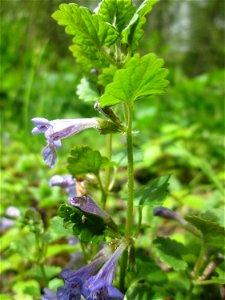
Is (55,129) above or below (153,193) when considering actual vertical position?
above

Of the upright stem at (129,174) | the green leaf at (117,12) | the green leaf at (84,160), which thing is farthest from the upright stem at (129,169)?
the green leaf at (117,12)

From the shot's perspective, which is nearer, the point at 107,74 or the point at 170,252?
the point at 107,74

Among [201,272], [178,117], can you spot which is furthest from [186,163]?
[201,272]

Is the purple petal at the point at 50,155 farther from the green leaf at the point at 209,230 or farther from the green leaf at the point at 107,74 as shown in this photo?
the green leaf at the point at 209,230

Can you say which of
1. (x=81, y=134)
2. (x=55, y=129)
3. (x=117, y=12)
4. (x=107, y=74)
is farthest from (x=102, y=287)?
(x=81, y=134)

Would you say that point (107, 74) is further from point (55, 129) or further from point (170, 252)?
point (170, 252)

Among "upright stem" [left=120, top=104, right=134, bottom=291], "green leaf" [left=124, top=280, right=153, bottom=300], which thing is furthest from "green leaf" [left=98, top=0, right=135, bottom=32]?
"green leaf" [left=124, top=280, right=153, bottom=300]
